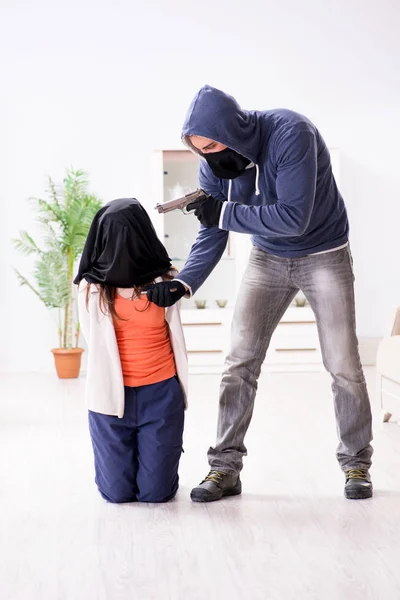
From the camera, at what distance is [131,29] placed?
20.8 ft

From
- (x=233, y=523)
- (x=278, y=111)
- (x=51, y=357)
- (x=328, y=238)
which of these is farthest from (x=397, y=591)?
(x=51, y=357)

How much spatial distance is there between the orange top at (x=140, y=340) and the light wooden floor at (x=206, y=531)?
44 cm

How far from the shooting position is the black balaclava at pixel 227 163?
8.71 feet

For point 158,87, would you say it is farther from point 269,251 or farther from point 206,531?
point 206,531

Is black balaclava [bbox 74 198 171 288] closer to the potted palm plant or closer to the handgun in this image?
the handgun

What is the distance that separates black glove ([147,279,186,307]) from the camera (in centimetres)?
272

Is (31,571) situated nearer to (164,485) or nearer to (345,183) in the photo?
(164,485)

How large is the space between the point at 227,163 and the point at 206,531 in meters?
1.14

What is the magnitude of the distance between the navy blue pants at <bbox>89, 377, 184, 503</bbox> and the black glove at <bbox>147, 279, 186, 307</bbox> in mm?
301

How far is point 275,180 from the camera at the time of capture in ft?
8.80

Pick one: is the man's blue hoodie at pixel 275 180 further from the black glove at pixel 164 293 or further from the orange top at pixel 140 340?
the orange top at pixel 140 340

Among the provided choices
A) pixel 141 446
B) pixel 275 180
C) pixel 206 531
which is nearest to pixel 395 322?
pixel 275 180

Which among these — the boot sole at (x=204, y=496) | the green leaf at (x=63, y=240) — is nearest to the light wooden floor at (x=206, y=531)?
the boot sole at (x=204, y=496)

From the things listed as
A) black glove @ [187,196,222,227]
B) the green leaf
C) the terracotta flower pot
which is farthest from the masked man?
the terracotta flower pot
